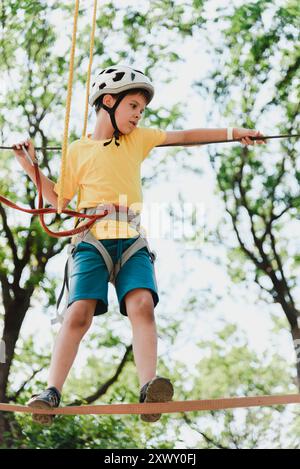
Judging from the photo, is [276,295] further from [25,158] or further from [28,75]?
[25,158]

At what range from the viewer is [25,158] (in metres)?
2.97

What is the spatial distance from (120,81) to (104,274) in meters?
0.73

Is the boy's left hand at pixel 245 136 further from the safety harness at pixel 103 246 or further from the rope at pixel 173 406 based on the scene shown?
the rope at pixel 173 406

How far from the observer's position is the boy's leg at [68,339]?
2.75 metres

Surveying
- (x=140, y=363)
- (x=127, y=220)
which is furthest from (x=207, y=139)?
(x=140, y=363)

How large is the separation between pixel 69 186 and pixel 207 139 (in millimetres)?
543

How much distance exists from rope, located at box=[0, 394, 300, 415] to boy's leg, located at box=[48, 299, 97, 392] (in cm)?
11

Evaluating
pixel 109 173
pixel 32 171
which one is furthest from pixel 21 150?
pixel 109 173

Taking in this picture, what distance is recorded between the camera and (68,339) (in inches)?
109

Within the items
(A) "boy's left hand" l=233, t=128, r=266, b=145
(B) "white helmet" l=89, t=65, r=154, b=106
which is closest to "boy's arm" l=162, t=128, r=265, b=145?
(A) "boy's left hand" l=233, t=128, r=266, b=145

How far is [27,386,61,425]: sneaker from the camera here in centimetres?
263

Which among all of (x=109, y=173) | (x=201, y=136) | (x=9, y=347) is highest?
(x=9, y=347)

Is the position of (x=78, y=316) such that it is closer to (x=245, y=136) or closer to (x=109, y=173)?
(x=109, y=173)

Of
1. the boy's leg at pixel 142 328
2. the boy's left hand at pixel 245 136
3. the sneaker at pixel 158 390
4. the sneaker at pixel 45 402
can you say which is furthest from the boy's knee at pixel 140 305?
the boy's left hand at pixel 245 136
